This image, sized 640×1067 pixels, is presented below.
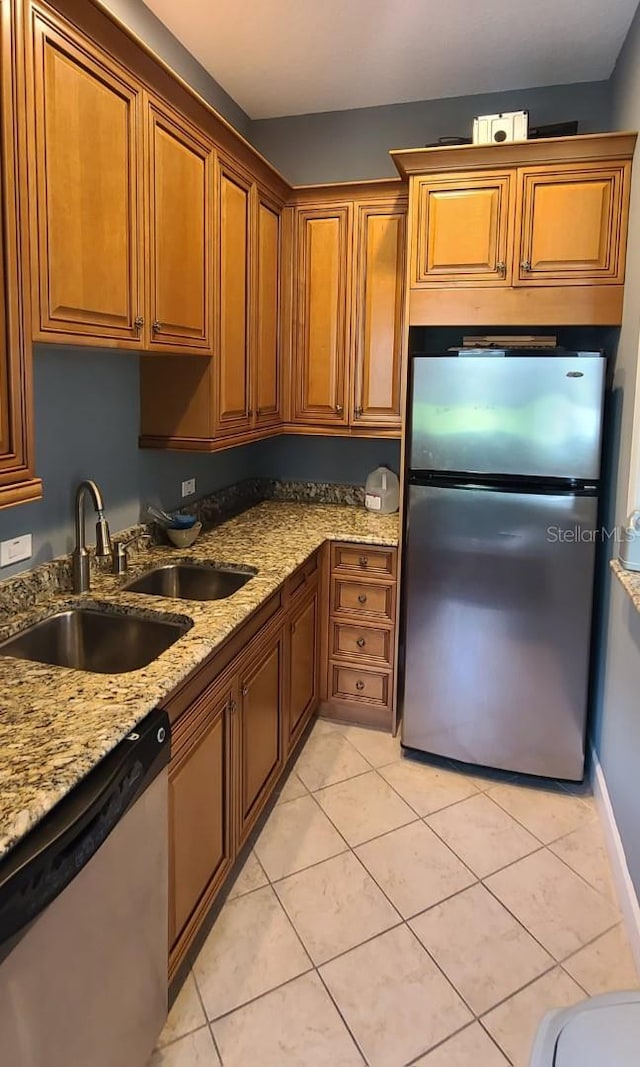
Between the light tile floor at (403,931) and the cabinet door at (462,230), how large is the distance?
200 centimetres

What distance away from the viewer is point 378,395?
3.09 m

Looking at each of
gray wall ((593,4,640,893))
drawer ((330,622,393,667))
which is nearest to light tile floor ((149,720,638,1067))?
gray wall ((593,4,640,893))

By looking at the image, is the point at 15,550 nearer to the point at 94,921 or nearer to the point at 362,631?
the point at 94,921

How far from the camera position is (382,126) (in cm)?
318

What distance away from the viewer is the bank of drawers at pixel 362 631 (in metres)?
2.97

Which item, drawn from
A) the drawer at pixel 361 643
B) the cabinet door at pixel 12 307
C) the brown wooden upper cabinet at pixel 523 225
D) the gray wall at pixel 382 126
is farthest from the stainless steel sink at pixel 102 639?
the gray wall at pixel 382 126

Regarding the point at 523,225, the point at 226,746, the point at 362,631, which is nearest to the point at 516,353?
the point at 523,225

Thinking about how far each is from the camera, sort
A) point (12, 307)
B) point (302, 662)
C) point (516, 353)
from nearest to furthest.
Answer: point (12, 307) < point (516, 353) < point (302, 662)

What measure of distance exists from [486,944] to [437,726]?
3.04 ft

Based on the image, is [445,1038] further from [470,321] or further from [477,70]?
[477,70]

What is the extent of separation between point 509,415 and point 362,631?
115cm

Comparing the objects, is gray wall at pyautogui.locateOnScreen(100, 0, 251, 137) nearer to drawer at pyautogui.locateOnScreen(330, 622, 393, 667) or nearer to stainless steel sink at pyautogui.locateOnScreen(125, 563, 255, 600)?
stainless steel sink at pyautogui.locateOnScreen(125, 563, 255, 600)

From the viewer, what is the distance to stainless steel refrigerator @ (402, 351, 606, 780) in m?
2.45

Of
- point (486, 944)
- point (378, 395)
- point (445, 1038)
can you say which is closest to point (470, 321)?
point (378, 395)
